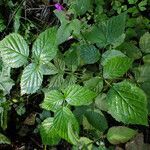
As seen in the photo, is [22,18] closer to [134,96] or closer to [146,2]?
[146,2]

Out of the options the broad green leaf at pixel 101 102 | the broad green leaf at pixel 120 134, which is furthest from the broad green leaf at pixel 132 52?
the broad green leaf at pixel 120 134

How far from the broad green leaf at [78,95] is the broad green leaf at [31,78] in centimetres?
12

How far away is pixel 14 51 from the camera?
122cm

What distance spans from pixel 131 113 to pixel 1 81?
76 centimetres

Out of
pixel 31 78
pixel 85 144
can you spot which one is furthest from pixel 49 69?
pixel 85 144

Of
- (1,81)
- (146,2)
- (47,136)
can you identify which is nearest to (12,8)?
(1,81)

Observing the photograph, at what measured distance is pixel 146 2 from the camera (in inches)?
72.8

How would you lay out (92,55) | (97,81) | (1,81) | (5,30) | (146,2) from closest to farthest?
1. (97,81)
2. (92,55)
3. (1,81)
4. (146,2)
5. (5,30)

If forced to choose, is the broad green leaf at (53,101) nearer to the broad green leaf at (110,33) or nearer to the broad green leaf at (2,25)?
the broad green leaf at (110,33)

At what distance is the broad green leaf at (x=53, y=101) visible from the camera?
1181 millimetres

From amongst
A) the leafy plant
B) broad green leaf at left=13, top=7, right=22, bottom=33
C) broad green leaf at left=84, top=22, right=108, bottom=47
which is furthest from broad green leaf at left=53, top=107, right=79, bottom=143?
broad green leaf at left=13, top=7, right=22, bottom=33

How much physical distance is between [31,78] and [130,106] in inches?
15.7

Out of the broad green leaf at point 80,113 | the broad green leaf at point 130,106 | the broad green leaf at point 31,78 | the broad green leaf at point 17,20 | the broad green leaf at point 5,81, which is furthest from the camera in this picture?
the broad green leaf at point 17,20

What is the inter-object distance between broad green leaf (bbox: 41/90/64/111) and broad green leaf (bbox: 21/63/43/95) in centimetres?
6
